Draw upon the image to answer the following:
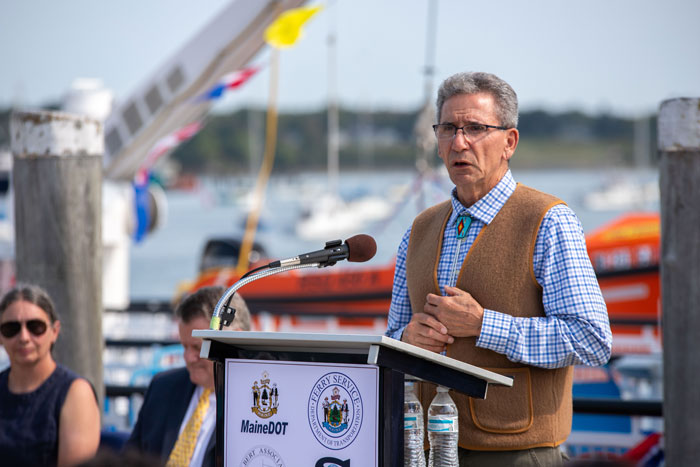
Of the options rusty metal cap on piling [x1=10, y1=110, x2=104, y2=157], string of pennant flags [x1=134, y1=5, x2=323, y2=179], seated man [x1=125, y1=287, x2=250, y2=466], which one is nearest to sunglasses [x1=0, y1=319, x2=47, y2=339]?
seated man [x1=125, y1=287, x2=250, y2=466]

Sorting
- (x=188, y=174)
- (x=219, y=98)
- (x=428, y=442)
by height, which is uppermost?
(x=188, y=174)

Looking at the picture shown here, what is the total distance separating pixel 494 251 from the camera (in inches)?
85.7

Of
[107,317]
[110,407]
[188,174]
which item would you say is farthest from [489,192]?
[188,174]

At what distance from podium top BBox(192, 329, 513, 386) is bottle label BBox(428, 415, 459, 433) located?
6.6 inches

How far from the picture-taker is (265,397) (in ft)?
6.11

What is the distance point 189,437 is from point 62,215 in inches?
59.6

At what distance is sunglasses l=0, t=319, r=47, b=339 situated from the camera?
3.24 m

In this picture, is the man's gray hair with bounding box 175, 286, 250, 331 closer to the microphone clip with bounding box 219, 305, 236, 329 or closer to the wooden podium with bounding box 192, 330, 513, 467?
the microphone clip with bounding box 219, 305, 236, 329

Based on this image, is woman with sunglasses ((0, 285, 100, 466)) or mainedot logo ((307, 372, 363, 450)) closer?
mainedot logo ((307, 372, 363, 450))

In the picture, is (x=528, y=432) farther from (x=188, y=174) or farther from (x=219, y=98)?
(x=188, y=174)

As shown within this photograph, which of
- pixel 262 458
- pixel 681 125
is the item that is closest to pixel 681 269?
pixel 681 125

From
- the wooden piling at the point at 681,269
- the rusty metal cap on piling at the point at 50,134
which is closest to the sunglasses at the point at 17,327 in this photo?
the rusty metal cap on piling at the point at 50,134

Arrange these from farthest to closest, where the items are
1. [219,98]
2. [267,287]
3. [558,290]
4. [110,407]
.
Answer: [267,287]
[219,98]
[110,407]
[558,290]

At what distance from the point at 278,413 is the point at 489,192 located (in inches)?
33.0
